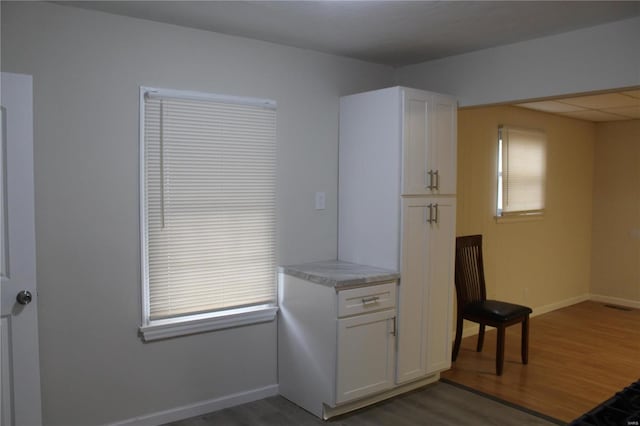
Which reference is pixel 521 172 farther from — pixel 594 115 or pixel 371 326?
pixel 371 326

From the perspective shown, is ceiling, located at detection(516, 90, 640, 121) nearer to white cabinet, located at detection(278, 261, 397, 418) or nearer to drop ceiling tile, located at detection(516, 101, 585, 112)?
drop ceiling tile, located at detection(516, 101, 585, 112)

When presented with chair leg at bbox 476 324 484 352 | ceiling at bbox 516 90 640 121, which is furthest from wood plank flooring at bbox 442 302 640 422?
ceiling at bbox 516 90 640 121

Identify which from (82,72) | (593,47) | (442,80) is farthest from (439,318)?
(82,72)

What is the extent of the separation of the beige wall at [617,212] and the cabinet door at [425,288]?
377 centimetres

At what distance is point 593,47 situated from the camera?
9.73 feet

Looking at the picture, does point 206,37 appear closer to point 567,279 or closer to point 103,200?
point 103,200

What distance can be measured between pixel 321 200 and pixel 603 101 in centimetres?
309

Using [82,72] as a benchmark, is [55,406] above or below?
below

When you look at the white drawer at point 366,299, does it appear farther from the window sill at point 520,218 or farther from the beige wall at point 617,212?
the beige wall at point 617,212

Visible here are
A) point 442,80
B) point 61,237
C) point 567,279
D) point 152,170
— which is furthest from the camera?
point 567,279

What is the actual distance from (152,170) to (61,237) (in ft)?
1.93

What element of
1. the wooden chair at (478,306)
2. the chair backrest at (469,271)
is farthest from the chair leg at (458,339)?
the chair backrest at (469,271)

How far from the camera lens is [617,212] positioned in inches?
249

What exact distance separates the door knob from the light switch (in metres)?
1.83
